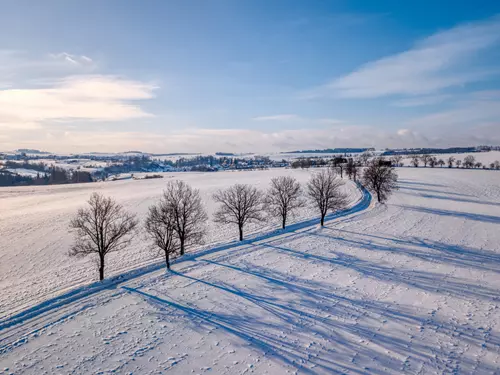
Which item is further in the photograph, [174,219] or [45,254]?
[45,254]

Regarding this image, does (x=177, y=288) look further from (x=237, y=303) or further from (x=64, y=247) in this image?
(x=64, y=247)

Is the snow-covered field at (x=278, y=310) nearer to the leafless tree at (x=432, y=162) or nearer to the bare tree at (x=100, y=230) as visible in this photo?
the bare tree at (x=100, y=230)

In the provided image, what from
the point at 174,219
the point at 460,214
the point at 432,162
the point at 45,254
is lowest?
the point at 45,254

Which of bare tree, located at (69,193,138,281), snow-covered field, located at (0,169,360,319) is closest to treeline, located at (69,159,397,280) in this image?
bare tree, located at (69,193,138,281)

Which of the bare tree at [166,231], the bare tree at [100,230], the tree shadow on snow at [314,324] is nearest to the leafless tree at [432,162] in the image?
the tree shadow on snow at [314,324]

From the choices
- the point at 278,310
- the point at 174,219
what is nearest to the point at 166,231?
the point at 174,219

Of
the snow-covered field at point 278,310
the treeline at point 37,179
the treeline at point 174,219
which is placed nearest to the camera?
the snow-covered field at point 278,310

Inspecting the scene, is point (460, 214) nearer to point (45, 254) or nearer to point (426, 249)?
point (426, 249)

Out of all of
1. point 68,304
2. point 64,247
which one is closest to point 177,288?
point 68,304

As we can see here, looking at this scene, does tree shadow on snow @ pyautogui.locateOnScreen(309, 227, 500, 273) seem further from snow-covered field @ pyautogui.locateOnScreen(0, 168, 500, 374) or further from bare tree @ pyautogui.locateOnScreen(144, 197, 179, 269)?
bare tree @ pyautogui.locateOnScreen(144, 197, 179, 269)
